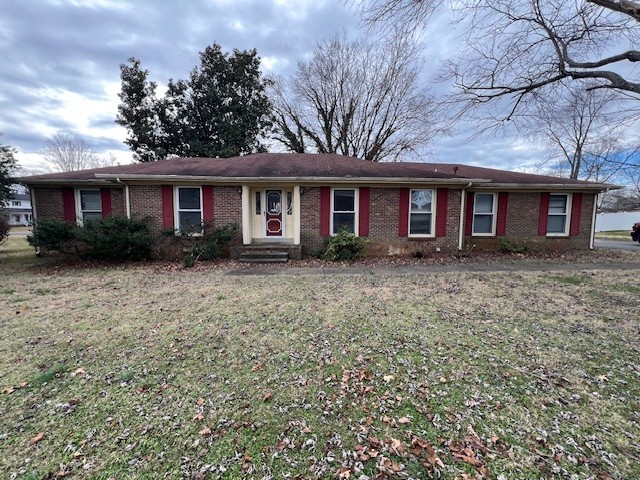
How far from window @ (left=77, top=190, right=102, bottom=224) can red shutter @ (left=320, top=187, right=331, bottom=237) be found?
7.96m

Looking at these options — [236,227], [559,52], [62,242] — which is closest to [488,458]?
[236,227]

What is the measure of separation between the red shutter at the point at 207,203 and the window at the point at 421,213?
6736 millimetres

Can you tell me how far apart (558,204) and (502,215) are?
7.51ft

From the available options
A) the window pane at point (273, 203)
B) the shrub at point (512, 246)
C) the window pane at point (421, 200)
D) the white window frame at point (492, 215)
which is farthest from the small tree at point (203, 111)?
the shrub at point (512, 246)

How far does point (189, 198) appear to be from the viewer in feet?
32.9

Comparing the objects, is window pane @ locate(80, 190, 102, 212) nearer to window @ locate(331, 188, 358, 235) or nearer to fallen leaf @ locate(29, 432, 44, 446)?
window @ locate(331, 188, 358, 235)

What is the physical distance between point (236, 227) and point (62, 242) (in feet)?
16.6

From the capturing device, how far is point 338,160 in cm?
1252

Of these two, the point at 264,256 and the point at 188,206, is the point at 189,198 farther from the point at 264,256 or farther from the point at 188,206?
the point at 264,256

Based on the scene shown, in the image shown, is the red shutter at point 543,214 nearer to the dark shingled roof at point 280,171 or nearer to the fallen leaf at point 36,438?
the dark shingled roof at point 280,171

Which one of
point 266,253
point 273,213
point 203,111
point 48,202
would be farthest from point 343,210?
point 203,111

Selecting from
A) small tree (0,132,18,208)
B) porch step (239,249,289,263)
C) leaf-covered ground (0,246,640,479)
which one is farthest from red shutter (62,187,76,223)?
porch step (239,249,289,263)

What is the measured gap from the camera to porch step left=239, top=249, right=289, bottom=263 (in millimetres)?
9344

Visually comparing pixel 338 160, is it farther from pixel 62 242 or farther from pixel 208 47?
pixel 208 47
